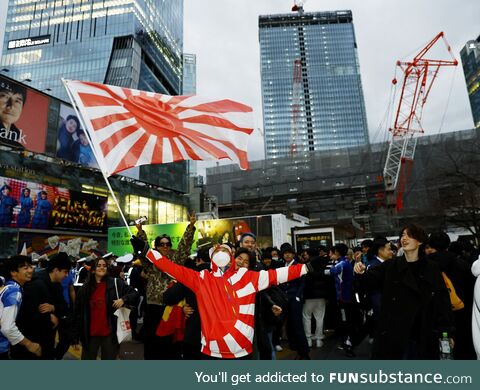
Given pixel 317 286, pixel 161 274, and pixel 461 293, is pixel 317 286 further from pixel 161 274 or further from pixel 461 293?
pixel 161 274

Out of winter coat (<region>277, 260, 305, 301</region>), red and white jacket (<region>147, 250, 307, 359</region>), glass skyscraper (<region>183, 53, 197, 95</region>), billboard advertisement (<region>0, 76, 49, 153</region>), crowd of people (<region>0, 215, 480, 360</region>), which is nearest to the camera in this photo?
red and white jacket (<region>147, 250, 307, 359</region>)

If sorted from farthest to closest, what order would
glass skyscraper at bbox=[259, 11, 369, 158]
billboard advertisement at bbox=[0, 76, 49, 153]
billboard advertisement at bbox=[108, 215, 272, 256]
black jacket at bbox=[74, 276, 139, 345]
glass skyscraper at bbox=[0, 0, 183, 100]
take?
glass skyscraper at bbox=[259, 11, 369, 158] < glass skyscraper at bbox=[0, 0, 183, 100] < billboard advertisement at bbox=[0, 76, 49, 153] < billboard advertisement at bbox=[108, 215, 272, 256] < black jacket at bbox=[74, 276, 139, 345]

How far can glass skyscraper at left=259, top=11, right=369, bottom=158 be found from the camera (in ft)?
557

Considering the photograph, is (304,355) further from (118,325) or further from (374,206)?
(374,206)

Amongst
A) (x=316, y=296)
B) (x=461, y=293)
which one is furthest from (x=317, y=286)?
(x=461, y=293)

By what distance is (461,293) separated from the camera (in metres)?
4.24

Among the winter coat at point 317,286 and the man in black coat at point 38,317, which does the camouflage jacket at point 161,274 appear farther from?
the winter coat at point 317,286

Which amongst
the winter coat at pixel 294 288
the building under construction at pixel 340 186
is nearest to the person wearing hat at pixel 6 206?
the building under construction at pixel 340 186

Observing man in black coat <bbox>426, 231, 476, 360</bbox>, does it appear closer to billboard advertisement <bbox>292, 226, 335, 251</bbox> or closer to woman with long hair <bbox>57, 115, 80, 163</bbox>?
billboard advertisement <bbox>292, 226, 335, 251</bbox>

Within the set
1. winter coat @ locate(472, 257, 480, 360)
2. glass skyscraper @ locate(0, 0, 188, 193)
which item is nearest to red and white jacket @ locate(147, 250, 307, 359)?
winter coat @ locate(472, 257, 480, 360)

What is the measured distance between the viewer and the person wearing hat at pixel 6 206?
89.7 feet

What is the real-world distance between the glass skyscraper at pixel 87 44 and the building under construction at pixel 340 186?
2915 cm

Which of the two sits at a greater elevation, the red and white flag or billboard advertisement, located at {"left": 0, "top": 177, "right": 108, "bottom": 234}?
billboard advertisement, located at {"left": 0, "top": 177, "right": 108, "bottom": 234}

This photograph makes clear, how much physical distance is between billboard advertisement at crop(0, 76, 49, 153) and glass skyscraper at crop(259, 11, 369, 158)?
14636 cm
